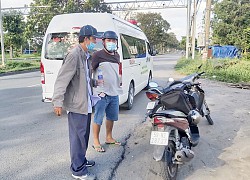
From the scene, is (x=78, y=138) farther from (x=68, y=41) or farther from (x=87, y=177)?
(x=68, y=41)

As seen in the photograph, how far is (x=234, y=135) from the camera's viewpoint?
5.07 meters

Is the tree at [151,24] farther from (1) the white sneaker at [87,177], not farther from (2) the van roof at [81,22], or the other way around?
(1) the white sneaker at [87,177]

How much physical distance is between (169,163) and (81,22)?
406 cm

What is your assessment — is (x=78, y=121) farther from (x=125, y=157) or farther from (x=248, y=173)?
(x=248, y=173)

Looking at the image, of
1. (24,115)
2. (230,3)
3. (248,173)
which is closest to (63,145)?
(24,115)

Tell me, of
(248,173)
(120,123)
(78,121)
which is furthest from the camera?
(120,123)

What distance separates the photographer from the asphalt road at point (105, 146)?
3.54 m

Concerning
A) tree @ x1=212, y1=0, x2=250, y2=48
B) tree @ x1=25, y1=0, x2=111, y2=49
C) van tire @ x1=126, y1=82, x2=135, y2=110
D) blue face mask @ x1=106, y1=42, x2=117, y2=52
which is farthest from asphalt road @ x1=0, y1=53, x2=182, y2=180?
tree @ x1=212, y1=0, x2=250, y2=48

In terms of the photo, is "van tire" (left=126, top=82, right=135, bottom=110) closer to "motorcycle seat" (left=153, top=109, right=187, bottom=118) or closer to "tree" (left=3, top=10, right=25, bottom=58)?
"motorcycle seat" (left=153, top=109, right=187, bottom=118)

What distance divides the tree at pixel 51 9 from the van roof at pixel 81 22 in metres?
26.4

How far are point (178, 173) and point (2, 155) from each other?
266cm

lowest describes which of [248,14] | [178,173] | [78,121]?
[178,173]

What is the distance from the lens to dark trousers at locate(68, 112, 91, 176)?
3152mm

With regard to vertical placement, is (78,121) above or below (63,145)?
above
